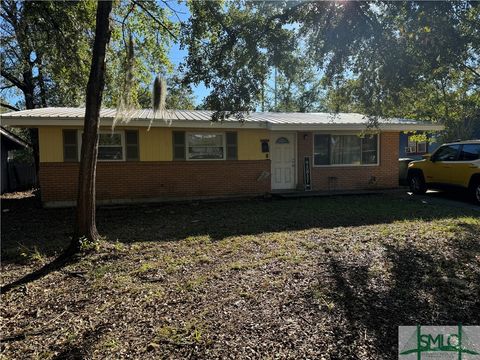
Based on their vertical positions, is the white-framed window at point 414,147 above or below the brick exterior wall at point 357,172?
above

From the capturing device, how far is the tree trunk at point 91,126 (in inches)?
241

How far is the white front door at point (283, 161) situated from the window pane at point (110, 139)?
5242 millimetres

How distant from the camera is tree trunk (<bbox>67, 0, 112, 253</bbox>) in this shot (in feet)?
20.1

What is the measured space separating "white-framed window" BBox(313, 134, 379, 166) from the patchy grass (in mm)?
6186

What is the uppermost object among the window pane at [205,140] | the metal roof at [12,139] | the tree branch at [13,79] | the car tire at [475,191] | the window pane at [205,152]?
the tree branch at [13,79]

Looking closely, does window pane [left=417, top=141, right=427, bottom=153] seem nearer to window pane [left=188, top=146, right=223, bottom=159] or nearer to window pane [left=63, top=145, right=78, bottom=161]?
window pane [left=188, top=146, right=223, bottom=159]

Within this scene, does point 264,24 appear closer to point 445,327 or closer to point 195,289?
point 195,289

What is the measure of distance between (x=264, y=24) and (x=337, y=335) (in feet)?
20.1

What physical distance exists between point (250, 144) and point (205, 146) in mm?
1571

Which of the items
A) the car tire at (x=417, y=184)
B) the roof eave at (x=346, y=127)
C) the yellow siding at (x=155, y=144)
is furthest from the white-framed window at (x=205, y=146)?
the car tire at (x=417, y=184)

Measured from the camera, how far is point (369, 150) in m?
14.6

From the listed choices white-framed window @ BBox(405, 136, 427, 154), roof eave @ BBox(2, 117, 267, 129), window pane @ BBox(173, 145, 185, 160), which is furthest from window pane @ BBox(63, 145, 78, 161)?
white-framed window @ BBox(405, 136, 427, 154)

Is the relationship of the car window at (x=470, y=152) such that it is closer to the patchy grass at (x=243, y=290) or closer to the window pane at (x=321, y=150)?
the patchy grass at (x=243, y=290)

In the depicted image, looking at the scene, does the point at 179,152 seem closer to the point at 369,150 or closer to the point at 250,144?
the point at 250,144
